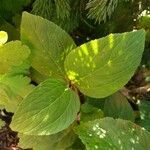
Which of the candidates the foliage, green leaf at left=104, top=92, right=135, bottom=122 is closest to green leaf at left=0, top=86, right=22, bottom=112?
the foliage

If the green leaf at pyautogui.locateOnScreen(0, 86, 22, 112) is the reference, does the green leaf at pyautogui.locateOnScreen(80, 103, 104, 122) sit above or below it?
below

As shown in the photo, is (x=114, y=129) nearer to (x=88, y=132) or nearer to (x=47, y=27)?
(x=88, y=132)

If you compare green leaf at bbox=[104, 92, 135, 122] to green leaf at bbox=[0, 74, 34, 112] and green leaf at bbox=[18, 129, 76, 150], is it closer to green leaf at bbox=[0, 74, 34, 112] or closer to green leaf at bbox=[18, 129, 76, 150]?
green leaf at bbox=[18, 129, 76, 150]

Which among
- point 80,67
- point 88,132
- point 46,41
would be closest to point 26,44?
point 46,41

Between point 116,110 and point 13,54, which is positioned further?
point 116,110

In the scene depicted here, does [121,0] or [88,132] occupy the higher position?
[121,0]

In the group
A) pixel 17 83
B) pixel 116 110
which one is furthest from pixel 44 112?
pixel 116 110

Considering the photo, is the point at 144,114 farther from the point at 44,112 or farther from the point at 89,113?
the point at 44,112
